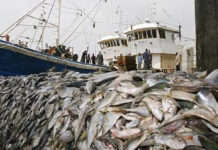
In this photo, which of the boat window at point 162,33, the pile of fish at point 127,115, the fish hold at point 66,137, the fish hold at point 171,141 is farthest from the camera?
the boat window at point 162,33

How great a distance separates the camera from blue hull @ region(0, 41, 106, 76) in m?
17.3

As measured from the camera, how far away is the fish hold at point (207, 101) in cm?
278

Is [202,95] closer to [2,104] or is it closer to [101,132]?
[101,132]

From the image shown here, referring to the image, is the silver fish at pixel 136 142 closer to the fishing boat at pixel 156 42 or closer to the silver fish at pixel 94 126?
the silver fish at pixel 94 126

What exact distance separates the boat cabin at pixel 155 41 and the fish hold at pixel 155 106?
2867 cm

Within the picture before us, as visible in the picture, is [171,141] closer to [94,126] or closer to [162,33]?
[94,126]

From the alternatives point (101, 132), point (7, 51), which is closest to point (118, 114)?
point (101, 132)

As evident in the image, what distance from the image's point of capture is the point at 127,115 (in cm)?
307

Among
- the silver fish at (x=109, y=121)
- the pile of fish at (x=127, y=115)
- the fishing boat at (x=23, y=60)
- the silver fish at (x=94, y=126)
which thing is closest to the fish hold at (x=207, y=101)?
the pile of fish at (x=127, y=115)

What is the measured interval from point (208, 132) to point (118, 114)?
37.7 inches

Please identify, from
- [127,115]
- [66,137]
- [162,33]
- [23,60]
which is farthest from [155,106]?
[162,33]

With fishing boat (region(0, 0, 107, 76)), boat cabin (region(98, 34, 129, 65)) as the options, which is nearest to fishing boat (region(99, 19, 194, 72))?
boat cabin (region(98, 34, 129, 65))

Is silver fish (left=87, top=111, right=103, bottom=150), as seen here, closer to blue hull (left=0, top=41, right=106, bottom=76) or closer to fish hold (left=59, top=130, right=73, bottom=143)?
fish hold (left=59, top=130, right=73, bottom=143)

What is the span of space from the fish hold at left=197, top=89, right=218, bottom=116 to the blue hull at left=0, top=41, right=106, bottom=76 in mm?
15454
